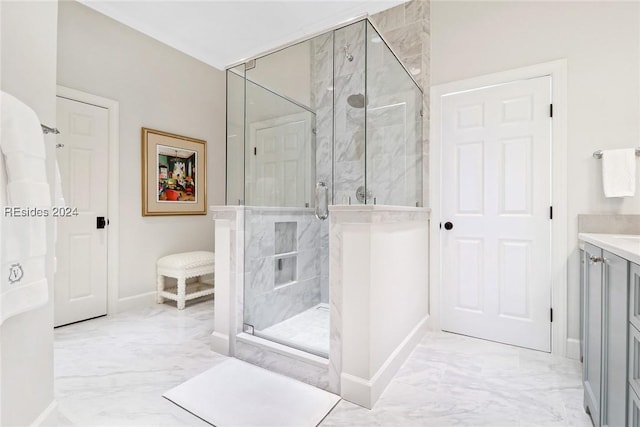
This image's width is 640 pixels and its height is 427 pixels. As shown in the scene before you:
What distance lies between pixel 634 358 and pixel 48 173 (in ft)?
7.45

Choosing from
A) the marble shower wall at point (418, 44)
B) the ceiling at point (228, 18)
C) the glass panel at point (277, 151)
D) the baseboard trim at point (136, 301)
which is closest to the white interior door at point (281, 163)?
the glass panel at point (277, 151)

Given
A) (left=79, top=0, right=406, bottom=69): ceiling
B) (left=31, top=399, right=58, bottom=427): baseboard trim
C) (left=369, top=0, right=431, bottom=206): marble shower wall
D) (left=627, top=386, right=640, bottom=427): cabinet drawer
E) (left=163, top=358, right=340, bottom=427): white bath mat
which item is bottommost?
(left=163, top=358, right=340, bottom=427): white bath mat

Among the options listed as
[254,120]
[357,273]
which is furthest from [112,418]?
[254,120]

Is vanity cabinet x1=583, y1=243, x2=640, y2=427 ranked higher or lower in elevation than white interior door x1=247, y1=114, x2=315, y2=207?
lower

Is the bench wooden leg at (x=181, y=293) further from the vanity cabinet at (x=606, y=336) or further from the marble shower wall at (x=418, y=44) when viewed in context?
the vanity cabinet at (x=606, y=336)

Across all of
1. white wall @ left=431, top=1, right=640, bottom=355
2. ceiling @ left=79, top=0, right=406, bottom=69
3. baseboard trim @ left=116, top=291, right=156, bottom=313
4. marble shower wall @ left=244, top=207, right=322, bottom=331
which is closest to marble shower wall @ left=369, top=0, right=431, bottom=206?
ceiling @ left=79, top=0, right=406, bottom=69

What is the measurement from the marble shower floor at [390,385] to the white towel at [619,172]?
1153 millimetres

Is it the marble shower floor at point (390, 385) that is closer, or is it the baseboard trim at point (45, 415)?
the baseboard trim at point (45, 415)

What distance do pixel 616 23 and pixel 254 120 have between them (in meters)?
2.49

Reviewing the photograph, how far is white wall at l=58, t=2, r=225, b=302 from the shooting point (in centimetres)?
275

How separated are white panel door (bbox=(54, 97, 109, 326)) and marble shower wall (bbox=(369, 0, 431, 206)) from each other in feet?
8.82

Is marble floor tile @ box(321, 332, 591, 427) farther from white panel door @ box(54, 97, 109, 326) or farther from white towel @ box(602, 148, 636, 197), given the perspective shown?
white panel door @ box(54, 97, 109, 326)

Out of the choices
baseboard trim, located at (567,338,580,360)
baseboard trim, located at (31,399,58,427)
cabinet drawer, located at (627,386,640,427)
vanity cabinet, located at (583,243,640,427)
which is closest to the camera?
cabinet drawer, located at (627,386,640,427)

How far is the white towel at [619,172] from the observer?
1.92 m
